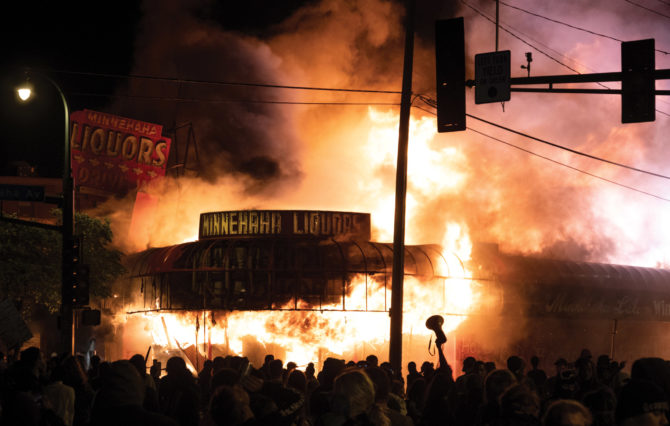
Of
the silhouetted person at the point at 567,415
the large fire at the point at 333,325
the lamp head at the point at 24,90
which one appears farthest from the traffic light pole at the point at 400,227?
the silhouetted person at the point at 567,415

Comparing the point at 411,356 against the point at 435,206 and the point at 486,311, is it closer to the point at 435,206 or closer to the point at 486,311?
the point at 486,311

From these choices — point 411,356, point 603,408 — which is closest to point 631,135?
point 411,356

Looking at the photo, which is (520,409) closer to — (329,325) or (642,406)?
(642,406)

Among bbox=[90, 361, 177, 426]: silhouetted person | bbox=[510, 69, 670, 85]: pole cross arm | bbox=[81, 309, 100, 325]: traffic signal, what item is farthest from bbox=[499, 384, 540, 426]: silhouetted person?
bbox=[81, 309, 100, 325]: traffic signal

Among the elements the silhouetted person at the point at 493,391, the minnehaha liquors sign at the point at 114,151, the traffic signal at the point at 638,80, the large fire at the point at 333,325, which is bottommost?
the large fire at the point at 333,325

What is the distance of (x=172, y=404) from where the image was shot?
28.4ft

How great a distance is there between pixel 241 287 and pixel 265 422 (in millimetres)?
19864

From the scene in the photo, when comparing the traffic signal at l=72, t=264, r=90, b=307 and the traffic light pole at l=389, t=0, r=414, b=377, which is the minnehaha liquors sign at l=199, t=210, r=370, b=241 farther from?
the traffic light pole at l=389, t=0, r=414, b=377

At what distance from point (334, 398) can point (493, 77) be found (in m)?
9.59

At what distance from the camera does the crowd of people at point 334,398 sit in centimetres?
545

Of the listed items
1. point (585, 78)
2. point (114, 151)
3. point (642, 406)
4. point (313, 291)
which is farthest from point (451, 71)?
point (114, 151)

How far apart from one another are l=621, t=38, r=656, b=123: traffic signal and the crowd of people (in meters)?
4.03

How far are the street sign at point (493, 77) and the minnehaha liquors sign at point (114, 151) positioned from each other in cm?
3622

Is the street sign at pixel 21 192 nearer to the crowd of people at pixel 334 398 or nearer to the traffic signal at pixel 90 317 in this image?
the traffic signal at pixel 90 317
